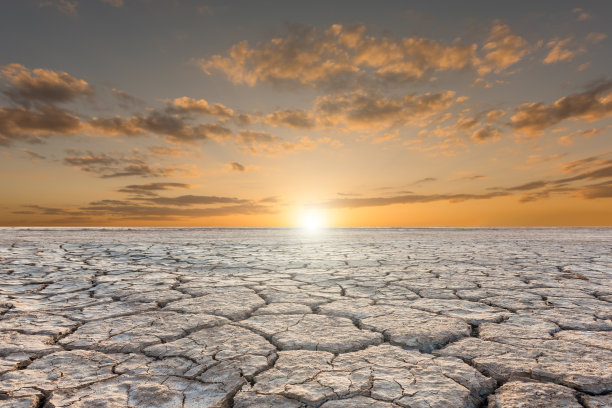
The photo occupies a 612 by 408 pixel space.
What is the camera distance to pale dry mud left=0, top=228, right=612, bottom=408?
134 centimetres

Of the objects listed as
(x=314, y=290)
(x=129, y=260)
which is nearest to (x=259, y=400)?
(x=314, y=290)

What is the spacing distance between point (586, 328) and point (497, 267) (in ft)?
8.27

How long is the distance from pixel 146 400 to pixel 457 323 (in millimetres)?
1658

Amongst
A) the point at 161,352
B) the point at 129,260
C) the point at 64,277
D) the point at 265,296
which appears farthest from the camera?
the point at 129,260

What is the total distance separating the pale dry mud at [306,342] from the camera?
4.40 ft

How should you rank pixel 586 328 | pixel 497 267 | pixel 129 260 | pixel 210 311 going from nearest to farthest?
pixel 586 328 < pixel 210 311 < pixel 497 267 < pixel 129 260

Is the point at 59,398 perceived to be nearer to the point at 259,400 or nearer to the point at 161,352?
the point at 161,352

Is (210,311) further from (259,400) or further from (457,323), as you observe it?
(457,323)

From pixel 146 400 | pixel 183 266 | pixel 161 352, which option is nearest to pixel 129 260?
pixel 183 266

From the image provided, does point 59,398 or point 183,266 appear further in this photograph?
point 183,266

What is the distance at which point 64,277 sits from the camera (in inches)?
145

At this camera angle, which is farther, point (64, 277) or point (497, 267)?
point (497, 267)

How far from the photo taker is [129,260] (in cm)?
513

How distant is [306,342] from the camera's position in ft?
6.00
